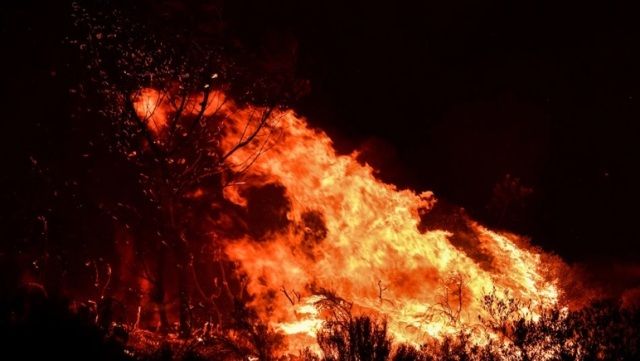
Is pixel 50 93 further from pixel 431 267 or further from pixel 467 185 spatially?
pixel 467 185

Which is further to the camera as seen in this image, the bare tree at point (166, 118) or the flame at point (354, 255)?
the flame at point (354, 255)

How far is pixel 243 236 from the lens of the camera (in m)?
9.67

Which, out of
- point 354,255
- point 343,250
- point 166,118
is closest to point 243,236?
point 343,250

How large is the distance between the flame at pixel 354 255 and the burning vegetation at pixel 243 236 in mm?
23

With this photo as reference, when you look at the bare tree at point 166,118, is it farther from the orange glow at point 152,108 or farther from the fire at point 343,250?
the fire at point 343,250

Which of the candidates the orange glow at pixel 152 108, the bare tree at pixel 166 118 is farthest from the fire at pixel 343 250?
the bare tree at pixel 166 118

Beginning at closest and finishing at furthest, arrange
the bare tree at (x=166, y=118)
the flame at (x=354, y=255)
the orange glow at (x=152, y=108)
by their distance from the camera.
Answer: the bare tree at (x=166, y=118)
the orange glow at (x=152, y=108)
the flame at (x=354, y=255)

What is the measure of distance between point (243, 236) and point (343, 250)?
6.10ft

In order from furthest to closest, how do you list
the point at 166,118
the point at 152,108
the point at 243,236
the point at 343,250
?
the point at 243,236
the point at 343,250
the point at 166,118
the point at 152,108

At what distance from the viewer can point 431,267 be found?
8891 millimetres

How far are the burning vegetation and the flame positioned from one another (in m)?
0.02

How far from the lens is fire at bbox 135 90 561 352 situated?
8539 mm

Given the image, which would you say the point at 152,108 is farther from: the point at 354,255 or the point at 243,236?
the point at 354,255

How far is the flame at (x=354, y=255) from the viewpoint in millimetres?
8539
